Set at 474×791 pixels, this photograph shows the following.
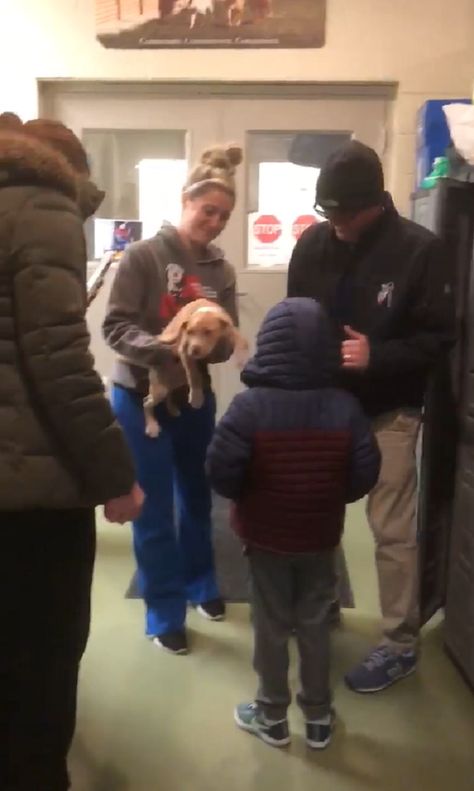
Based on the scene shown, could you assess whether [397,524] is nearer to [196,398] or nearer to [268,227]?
[196,398]

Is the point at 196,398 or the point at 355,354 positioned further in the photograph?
the point at 196,398

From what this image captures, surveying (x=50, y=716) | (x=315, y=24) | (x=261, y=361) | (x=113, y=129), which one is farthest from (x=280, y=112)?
(x=50, y=716)

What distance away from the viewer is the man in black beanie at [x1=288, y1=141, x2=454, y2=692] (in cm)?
190

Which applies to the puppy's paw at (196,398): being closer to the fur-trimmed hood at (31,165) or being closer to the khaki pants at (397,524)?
the khaki pants at (397,524)

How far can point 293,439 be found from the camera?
1.63 meters

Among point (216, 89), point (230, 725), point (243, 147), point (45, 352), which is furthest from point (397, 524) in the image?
point (216, 89)

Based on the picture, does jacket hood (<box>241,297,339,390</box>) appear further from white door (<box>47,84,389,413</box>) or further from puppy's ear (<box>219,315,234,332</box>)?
white door (<box>47,84,389,413</box>)

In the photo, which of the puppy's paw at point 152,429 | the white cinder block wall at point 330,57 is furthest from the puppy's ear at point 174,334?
the white cinder block wall at point 330,57

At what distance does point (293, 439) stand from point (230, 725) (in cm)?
76

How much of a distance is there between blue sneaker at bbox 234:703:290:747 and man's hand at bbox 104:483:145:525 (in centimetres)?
76

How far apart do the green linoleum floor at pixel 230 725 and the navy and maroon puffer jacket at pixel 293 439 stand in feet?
1.64

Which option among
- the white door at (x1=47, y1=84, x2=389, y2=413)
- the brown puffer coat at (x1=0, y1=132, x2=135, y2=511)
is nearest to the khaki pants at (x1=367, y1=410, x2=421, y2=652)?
the brown puffer coat at (x1=0, y1=132, x2=135, y2=511)

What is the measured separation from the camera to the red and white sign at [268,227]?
3.97 metres

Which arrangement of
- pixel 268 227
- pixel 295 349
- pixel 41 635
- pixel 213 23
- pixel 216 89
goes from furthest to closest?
pixel 268 227 → pixel 216 89 → pixel 213 23 → pixel 295 349 → pixel 41 635
